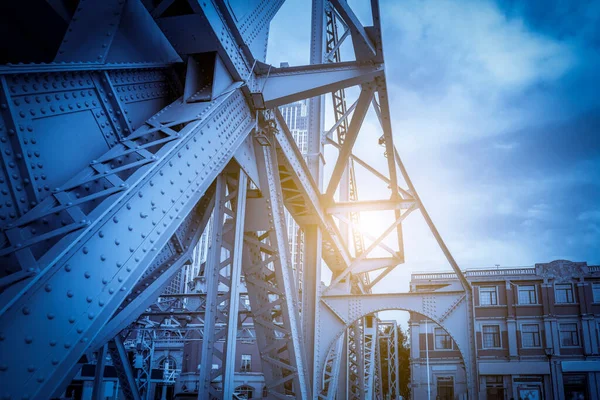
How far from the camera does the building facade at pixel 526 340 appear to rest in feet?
127

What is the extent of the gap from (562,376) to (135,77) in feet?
140

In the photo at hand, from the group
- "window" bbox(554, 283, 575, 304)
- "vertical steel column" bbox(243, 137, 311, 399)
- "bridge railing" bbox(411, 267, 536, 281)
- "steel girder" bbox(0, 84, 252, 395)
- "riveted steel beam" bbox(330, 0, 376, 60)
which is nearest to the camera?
"steel girder" bbox(0, 84, 252, 395)

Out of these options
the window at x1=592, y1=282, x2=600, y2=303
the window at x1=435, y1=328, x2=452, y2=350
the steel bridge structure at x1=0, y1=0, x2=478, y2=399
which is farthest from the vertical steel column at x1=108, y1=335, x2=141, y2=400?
the window at x1=592, y1=282, x2=600, y2=303

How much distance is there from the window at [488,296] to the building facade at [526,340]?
0.26 feet

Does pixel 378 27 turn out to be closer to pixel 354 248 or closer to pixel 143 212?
pixel 143 212

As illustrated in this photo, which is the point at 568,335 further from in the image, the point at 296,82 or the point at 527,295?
the point at 296,82

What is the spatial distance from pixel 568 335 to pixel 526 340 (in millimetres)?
3203

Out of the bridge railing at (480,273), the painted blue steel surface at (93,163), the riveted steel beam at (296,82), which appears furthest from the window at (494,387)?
the painted blue steel surface at (93,163)

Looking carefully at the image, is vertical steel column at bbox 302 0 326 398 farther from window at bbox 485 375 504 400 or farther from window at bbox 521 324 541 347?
window at bbox 521 324 541 347

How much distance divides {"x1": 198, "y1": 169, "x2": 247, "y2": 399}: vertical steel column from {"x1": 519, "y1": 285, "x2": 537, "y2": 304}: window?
4071 cm

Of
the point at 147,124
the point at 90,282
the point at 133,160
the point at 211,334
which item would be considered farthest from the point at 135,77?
the point at 211,334

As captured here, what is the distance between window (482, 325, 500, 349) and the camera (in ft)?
136

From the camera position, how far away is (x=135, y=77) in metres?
4.67

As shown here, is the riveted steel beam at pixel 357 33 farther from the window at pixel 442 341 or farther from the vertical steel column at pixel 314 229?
the window at pixel 442 341
